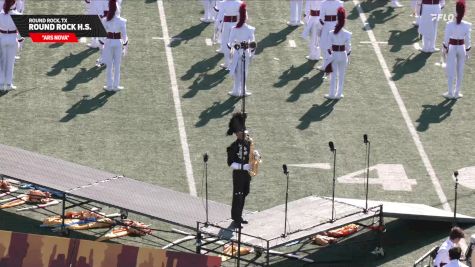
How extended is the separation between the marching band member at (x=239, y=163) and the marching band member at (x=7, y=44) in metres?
10.3

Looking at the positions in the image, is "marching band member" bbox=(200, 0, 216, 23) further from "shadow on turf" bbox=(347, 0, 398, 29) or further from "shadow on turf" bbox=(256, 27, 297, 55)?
"shadow on turf" bbox=(347, 0, 398, 29)

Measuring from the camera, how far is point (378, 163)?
31688 mm

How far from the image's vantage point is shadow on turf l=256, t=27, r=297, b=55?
38653 mm

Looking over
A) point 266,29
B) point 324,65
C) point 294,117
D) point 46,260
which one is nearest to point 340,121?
point 294,117

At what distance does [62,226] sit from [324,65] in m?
11.3

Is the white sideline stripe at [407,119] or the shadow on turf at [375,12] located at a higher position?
the shadow on turf at [375,12]

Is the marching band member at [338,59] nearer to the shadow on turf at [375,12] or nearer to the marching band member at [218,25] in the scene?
the marching band member at [218,25]

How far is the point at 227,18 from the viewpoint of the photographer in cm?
3753

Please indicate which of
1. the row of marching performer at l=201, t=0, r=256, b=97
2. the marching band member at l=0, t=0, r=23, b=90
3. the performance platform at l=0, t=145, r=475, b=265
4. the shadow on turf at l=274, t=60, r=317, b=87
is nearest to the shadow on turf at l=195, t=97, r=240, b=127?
the row of marching performer at l=201, t=0, r=256, b=97

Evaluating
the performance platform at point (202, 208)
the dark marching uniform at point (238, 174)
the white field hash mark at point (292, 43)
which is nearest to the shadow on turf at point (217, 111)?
the white field hash mark at point (292, 43)

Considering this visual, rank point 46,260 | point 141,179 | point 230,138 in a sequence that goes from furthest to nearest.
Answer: point 230,138, point 141,179, point 46,260

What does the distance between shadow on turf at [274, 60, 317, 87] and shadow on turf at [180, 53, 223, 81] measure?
1.69 meters

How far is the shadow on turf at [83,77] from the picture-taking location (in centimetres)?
3584

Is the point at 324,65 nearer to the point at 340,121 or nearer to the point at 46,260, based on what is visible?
the point at 340,121
